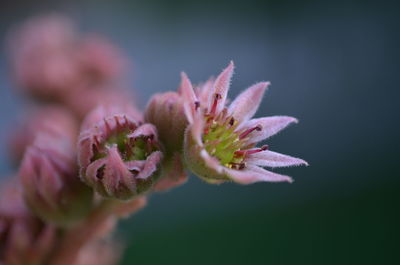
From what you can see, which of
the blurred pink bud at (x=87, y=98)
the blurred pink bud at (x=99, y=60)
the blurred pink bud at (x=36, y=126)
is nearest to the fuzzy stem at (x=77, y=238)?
the blurred pink bud at (x=36, y=126)

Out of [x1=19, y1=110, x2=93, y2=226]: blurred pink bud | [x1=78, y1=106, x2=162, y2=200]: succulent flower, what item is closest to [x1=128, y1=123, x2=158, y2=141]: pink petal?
[x1=78, y1=106, x2=162, y2=200]: succulent flower

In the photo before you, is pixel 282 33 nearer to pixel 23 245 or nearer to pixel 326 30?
pixel 326 30

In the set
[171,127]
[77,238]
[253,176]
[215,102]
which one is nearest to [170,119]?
[171,127]

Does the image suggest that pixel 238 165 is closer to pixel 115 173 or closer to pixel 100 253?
pixel 115 173

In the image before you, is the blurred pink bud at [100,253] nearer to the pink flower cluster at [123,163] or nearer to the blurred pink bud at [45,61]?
the pink flower cluster at [123,163]

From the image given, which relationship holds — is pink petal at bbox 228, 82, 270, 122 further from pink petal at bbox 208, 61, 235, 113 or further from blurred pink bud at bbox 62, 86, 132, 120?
blurred pink bud at bbox 62, 86, 132, 120

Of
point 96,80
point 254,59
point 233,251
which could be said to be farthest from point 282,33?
point 96,80
